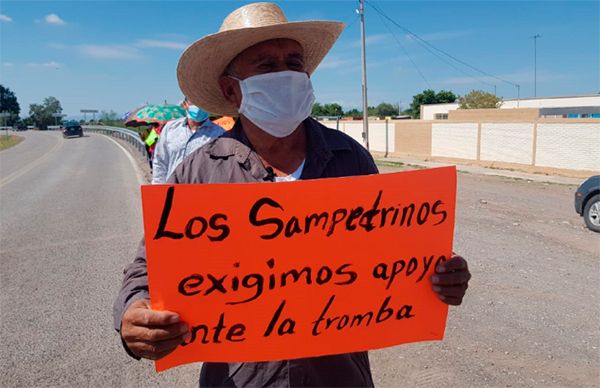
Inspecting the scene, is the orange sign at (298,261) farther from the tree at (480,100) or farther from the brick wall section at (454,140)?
the tree at (480,100)

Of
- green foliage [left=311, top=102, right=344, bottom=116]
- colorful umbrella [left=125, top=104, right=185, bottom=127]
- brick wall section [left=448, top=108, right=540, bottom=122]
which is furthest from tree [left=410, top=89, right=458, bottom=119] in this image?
colorful umbrella [left=125, top=104, right=185, bottom=127]

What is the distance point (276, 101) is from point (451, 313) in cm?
320

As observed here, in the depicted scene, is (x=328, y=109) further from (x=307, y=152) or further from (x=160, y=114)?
(x=307, y=152)

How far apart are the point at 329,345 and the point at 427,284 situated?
385mm

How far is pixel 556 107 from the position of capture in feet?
142

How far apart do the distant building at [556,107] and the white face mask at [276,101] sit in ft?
120

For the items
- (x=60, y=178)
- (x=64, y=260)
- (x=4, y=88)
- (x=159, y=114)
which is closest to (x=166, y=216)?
(x=64, y=260)

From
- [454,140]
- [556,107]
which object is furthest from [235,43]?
[556,107]

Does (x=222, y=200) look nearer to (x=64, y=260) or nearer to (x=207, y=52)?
(x=207, y=52)

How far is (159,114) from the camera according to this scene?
33.3 ft

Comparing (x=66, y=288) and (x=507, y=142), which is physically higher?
(x=507, y=142)

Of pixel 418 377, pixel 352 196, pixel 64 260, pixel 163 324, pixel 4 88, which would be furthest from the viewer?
pixel 4 88

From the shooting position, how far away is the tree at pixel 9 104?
100375 millimetres

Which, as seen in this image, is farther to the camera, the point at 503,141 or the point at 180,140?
the point at 503,141
